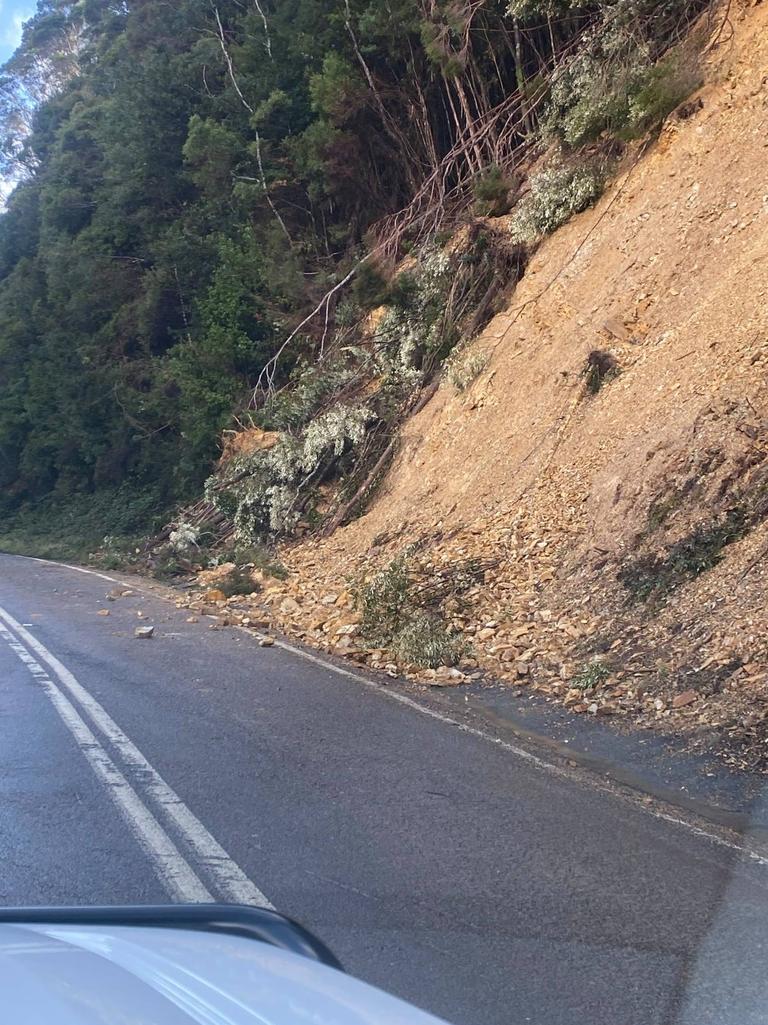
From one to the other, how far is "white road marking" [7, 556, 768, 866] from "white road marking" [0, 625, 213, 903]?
253cm

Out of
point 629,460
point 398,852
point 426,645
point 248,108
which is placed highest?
point 248,108

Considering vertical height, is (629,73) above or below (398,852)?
above

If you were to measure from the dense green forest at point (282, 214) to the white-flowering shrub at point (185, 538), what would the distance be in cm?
95

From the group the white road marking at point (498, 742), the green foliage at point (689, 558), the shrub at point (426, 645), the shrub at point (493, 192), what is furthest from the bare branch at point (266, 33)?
the green foliage at point (689, 558)

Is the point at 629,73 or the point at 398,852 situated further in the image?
the point at 629,73

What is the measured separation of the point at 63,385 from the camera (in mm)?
36906

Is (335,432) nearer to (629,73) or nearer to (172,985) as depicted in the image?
(629,73)

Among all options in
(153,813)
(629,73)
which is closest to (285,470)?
(629,73)

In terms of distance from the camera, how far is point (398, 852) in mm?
5285

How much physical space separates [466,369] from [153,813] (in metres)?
12.2

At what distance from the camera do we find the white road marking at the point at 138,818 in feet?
16.0

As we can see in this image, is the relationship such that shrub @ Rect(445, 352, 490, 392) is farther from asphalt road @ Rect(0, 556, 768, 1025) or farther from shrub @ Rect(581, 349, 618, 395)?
asphalt road @ Rect(0, 556, 768, 1025)

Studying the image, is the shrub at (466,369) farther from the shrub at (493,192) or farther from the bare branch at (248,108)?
the bare branch at (248,108)

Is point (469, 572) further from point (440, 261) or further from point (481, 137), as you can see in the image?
point (481, 137)
